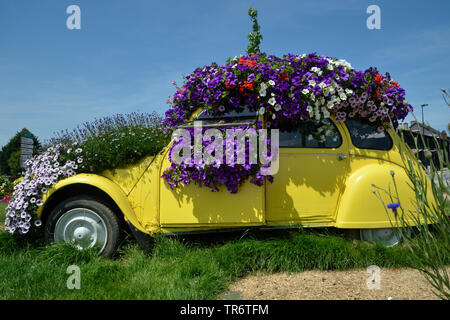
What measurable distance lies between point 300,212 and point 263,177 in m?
0.69

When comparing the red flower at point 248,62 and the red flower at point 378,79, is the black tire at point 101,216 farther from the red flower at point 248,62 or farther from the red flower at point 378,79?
the red flower at point 378,79

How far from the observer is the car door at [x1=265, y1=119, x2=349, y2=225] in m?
3.43

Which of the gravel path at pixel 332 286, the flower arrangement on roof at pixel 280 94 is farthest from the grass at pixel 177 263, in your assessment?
the flower arrangement on roof at pixel 280 94

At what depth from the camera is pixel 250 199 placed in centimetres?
327

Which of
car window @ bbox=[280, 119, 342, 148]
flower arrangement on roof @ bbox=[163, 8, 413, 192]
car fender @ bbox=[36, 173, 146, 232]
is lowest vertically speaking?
car fender @ bbox=[36, 173, 146, 232]

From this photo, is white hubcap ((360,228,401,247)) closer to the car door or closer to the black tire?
the car door

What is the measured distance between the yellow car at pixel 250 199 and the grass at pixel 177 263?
178 mm

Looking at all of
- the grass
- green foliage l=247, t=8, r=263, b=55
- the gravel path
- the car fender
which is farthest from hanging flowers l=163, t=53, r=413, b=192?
green foliage l=247, t=8, r=263, b=55

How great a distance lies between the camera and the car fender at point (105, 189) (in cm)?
329

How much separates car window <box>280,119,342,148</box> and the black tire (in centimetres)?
214

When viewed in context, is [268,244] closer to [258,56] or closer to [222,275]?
[222,275]

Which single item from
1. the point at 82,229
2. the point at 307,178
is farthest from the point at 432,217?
the point at 82,229

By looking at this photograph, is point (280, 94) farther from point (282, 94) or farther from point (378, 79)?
point (378, 79)

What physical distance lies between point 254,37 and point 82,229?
327 inches
